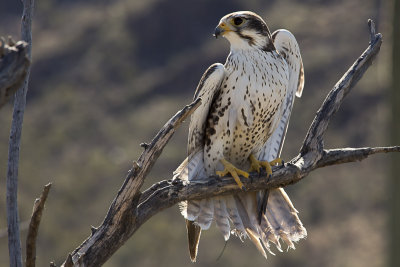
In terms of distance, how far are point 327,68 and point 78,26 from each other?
274 inches

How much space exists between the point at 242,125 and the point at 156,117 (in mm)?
12143

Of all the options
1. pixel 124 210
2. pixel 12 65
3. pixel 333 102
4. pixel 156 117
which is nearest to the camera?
pixel 12 65

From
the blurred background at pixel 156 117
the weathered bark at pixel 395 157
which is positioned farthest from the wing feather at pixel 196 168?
the blurred background at pixel 156 117

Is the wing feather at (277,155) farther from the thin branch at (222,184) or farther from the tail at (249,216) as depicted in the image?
the thin branch at (222,184)

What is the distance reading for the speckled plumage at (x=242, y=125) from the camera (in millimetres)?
4797

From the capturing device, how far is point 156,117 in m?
17.0

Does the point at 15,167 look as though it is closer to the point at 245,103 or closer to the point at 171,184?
the point at 171,184

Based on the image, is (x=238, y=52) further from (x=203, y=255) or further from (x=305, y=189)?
(x=305, y=189)

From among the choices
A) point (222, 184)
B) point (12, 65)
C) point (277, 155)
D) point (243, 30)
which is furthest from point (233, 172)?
point (12, 65)

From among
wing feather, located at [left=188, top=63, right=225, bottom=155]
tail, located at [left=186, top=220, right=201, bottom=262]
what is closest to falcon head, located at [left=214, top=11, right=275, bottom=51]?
wing feather, located at [left=188, top=63, right=225, bottom=155]

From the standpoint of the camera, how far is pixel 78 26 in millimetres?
20781

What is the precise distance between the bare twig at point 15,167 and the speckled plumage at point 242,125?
4.82 ft

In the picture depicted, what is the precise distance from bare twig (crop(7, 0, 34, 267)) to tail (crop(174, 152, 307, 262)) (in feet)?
4.94

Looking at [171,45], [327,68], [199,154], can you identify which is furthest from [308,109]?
[199,154]
